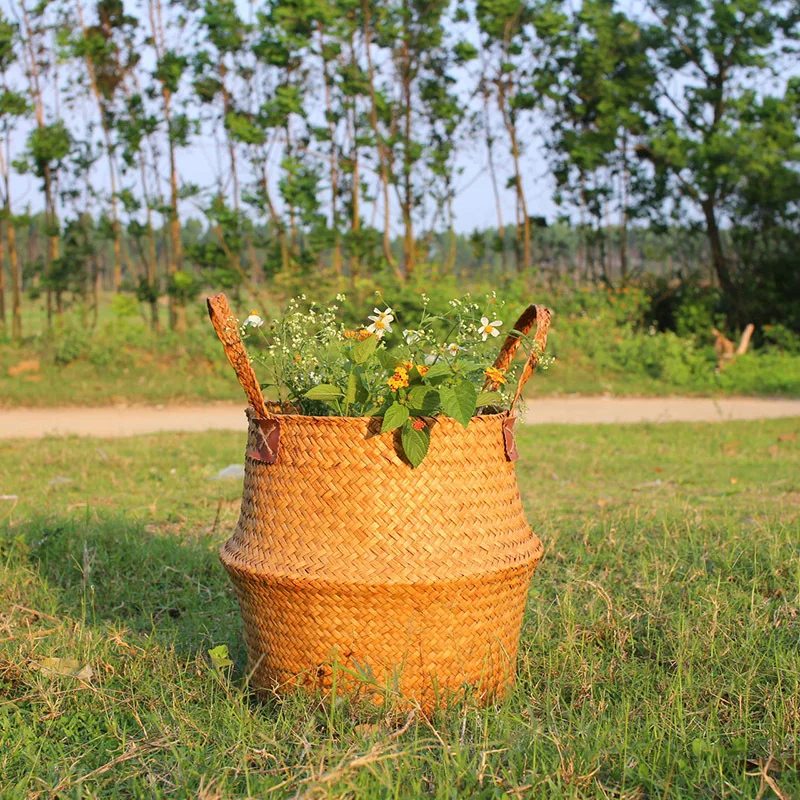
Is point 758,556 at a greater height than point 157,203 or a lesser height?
Answer: lesser

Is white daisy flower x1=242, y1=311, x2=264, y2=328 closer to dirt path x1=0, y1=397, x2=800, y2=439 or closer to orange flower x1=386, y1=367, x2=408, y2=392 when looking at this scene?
orange flower x1=386, y1=367, x2=408, y2=392

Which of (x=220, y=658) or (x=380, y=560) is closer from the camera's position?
(x=380, y=560)

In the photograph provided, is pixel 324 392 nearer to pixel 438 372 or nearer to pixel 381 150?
pixel 438 372

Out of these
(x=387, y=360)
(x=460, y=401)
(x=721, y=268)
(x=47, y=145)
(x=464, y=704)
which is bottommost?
(x=464, y=704)

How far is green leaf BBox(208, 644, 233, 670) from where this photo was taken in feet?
8.96

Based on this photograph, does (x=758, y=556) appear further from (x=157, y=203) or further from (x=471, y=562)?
(x=157, y=203)

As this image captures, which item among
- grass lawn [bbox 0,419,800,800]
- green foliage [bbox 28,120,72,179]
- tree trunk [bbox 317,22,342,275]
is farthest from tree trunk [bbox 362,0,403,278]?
grass lawn [bbox 0,419,800,800]

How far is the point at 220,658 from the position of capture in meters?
2.75

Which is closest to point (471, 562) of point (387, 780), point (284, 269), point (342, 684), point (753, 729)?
point (342, 684)

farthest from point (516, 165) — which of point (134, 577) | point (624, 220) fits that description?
point (134, 577)

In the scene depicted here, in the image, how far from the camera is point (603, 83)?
15.1m

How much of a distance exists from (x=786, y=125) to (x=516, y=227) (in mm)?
4407

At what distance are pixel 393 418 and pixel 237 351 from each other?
19.2 inches

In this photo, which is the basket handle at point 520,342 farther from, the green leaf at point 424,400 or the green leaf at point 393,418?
the green leaf at point 393,418
